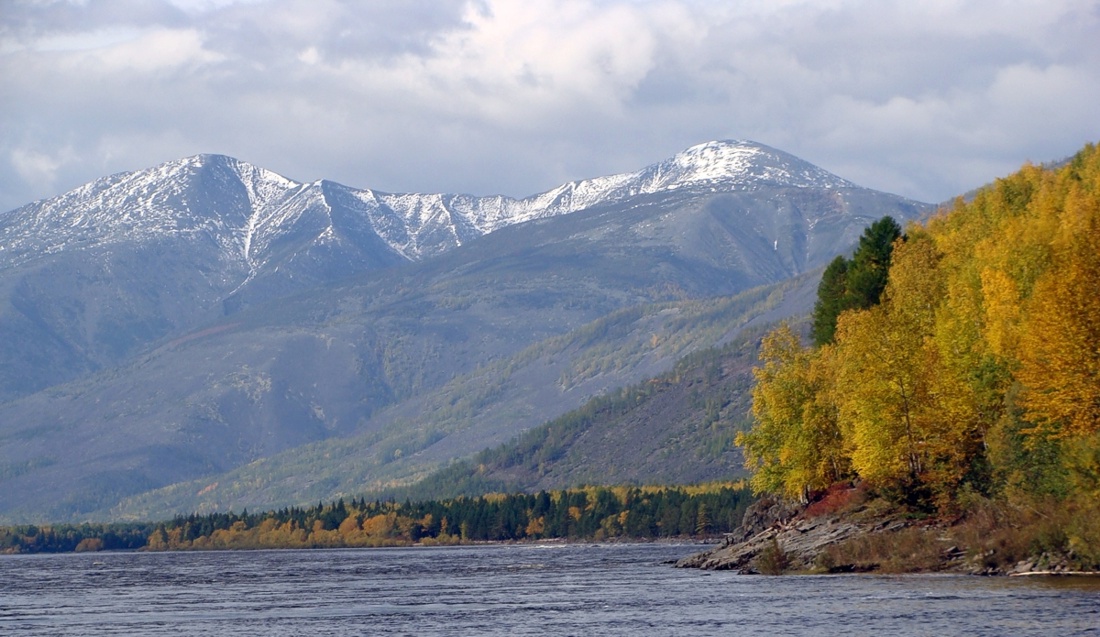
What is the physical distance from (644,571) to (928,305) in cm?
3919

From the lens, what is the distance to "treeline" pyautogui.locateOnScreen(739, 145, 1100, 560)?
9850 centimetres

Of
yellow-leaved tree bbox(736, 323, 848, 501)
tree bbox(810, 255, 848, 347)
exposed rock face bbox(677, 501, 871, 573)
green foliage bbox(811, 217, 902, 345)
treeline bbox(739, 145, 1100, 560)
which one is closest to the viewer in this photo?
treeline bbox(739, 145, 1100, 560)

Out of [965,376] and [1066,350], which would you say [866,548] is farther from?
[1066,350]

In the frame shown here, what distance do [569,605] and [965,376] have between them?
33.6 meters

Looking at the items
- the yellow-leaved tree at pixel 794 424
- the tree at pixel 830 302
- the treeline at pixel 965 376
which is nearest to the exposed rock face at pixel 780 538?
the yellow-leaved tree at pixel 794 424

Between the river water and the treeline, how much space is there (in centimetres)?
898

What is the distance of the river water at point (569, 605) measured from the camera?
81562mm

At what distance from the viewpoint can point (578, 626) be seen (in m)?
89.9

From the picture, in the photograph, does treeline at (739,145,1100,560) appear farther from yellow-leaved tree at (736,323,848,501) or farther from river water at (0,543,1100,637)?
river water at (0,543,1100,637)

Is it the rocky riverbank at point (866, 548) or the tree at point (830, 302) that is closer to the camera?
the rocky riverbank at point (866, 548)

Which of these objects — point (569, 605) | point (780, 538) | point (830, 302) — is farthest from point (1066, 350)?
point (830, 302)

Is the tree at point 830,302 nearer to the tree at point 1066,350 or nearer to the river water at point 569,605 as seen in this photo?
the river water at point 569,605

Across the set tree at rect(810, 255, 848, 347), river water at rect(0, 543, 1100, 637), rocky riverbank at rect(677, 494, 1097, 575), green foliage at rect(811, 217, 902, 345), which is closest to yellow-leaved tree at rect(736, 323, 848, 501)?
rocky riverbank at rect(677, 494, 1097, 575)

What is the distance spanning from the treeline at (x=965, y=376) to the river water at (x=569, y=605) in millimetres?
8977
